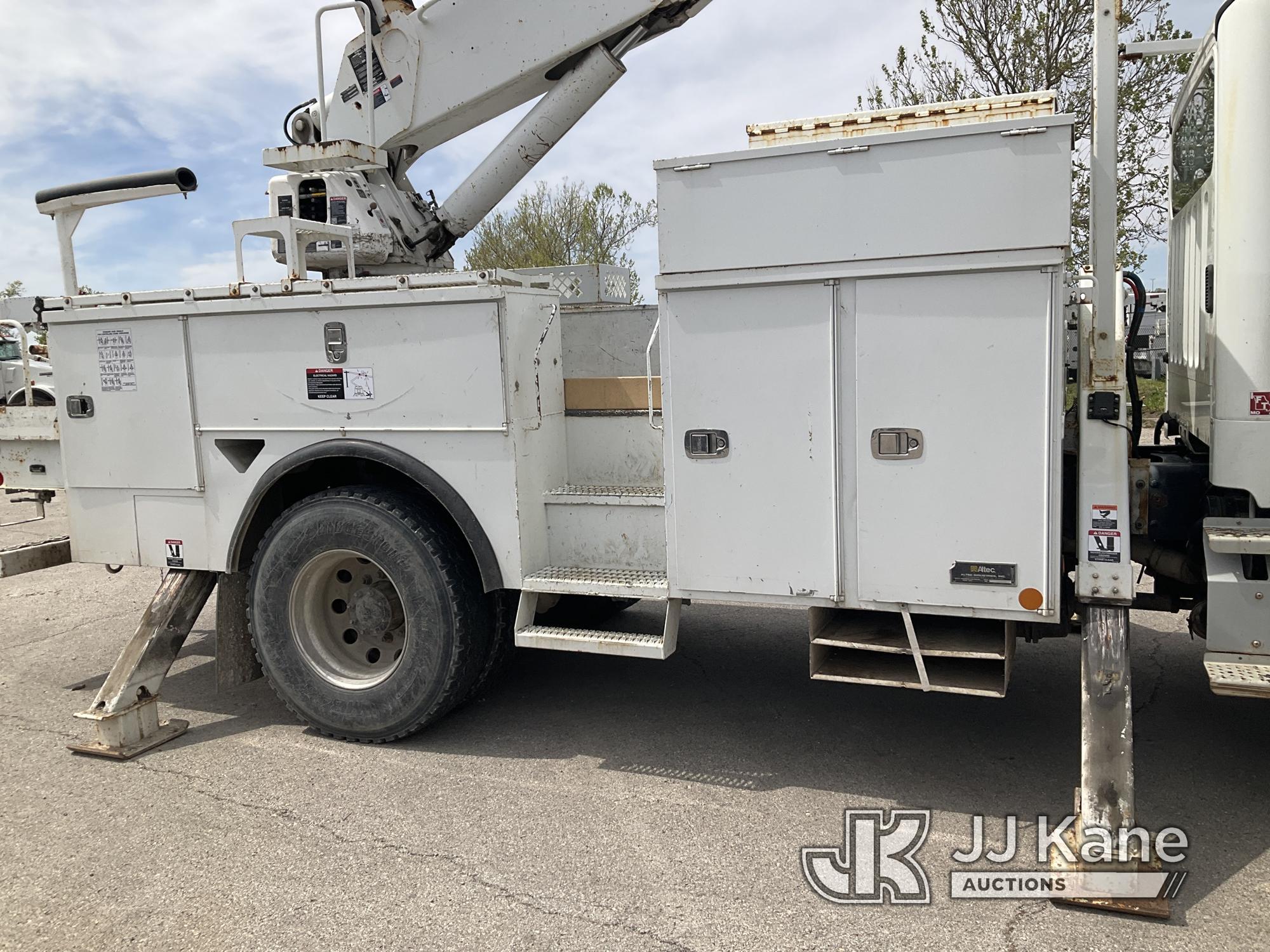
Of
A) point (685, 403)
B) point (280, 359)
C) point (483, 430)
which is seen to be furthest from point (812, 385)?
point (280, 359)

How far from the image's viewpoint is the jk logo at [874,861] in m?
3.38

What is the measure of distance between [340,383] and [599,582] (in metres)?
1.51

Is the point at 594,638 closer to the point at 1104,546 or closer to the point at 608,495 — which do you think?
the point at 608,495

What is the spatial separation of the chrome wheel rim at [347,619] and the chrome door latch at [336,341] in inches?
35.5

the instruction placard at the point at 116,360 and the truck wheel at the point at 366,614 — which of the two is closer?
the truck wheel at the point at 366,614

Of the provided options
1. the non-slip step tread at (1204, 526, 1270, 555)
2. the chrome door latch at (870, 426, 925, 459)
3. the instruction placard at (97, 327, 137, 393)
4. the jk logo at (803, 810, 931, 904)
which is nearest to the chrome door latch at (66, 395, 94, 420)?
the instruction placard at (97, 327, 137, 393)

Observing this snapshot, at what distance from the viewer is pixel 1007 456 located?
359 cm

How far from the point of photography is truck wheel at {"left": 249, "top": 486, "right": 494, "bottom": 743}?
4.55 metres

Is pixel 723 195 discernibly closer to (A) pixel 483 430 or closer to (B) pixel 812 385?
(B) pixel 812 385

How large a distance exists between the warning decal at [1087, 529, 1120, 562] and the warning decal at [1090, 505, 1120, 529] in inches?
0.7

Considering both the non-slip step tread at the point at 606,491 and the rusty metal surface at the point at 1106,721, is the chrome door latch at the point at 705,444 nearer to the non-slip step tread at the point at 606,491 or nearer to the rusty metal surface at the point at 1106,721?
the non-slip step tread at the point at 606,491

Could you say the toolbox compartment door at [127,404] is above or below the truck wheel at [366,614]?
above

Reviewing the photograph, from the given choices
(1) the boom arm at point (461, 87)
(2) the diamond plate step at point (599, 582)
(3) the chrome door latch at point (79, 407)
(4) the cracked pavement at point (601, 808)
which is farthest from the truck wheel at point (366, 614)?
Result: (1) the boom arm at point (461, 87)

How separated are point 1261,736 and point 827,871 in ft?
7.60
